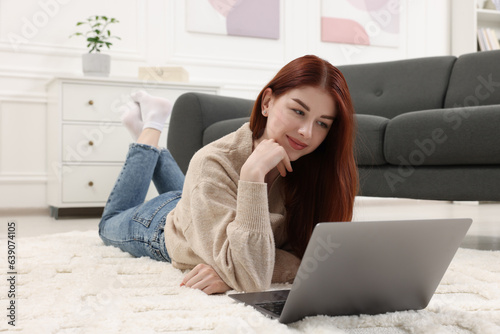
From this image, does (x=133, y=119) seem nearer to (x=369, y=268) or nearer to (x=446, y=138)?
(x=446, y=138)

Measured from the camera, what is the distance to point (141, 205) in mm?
1544

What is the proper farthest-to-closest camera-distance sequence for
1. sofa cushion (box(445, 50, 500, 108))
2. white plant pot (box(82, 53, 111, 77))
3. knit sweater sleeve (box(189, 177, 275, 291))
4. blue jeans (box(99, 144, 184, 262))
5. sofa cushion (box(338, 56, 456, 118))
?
1. white plant pot (box(82, 53, 111, 77))
2. sofa cushion (box(338, 56, 456, 118))
3. sofa cushion (box(445, 50, 500, 108))
4. blue jeans (box(99, 144, 184, 262))
5. knit sweater sleeve (box(189, 177, 275, 291))

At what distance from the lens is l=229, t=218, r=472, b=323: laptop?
72 cm

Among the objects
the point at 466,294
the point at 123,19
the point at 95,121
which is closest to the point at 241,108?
the point at 95,121

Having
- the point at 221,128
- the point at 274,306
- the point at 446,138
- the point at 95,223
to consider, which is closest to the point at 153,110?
the point at 221,128

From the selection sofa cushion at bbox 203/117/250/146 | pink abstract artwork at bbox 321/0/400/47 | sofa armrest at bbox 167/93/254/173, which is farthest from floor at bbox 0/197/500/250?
pink abstract artwork at bbox 321/0/400/47

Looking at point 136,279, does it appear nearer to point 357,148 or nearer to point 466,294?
point 466,294

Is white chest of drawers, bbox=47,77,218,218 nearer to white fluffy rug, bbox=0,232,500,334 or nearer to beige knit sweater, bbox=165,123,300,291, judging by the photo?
white fluffy rug, bbox=0,232,500,334

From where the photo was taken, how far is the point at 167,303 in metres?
0.89

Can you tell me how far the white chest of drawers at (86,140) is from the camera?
2742 millimetres

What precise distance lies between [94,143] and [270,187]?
183cm

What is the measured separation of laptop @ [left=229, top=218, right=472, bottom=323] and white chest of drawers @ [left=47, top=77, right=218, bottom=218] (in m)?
2.08

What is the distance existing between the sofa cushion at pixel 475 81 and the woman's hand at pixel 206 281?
1.96 metres

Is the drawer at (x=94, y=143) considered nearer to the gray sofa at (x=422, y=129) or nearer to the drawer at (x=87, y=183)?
the drawer at (x=87, y=183)
